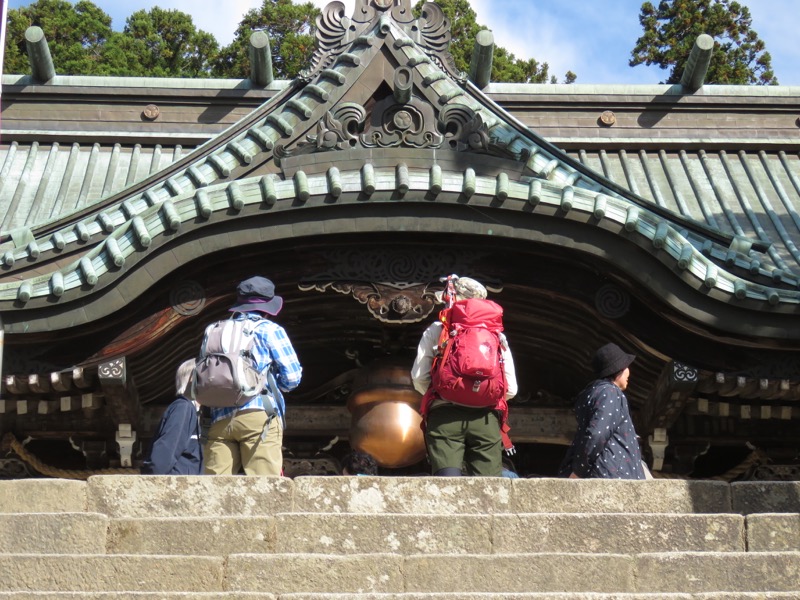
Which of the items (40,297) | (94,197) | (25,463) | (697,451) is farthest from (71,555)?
(94,197)

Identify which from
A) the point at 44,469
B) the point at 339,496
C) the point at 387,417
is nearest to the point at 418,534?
the point at 339,496

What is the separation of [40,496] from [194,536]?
3.13ft

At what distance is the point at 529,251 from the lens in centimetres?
1120

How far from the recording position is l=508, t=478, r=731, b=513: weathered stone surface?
7461 mm

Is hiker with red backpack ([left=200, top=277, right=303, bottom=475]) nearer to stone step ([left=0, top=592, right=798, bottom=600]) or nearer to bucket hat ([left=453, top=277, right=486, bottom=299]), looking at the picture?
bucket hat ([left=453, top=277, right=486, bottom=299])

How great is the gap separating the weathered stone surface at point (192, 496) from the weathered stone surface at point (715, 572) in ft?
6.07

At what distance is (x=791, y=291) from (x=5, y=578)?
641cm

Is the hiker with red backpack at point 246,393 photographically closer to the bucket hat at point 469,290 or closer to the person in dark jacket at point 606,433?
the bucket hat at point 469,290

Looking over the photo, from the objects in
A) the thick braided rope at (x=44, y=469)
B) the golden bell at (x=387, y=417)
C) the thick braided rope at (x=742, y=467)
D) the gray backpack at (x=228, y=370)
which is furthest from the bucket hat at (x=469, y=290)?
the thick braided rope at (x=44, y=469)

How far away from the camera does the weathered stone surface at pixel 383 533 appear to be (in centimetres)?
701

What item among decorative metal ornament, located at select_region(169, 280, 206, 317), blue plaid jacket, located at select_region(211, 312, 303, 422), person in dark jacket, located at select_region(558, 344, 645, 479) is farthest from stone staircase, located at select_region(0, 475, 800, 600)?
decorative metal ornament, located at select_region(169, 280, 206, 317)

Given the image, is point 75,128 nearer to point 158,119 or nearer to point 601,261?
point 158,119

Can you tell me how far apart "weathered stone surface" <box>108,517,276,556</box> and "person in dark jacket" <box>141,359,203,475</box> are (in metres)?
1.57

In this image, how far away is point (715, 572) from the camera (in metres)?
6.64
